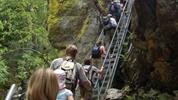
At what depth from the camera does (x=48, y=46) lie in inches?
910

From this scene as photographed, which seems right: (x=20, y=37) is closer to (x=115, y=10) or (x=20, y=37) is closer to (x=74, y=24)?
(x=74, y=24)

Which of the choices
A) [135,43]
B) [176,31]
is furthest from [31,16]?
[176,31]

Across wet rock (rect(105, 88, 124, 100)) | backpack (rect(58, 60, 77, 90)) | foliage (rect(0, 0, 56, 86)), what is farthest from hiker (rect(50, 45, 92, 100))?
foliage (rect(0, 0, 56, 86))

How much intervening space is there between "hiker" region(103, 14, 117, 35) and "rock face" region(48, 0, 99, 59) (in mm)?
1717

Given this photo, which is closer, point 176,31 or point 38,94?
point 38,94

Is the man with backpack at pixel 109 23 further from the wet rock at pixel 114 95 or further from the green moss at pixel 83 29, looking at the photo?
the wet rock at pixel 114 95

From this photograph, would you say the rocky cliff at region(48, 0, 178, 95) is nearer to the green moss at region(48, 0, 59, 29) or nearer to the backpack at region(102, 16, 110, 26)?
the backpack at region(102, 16, 110, 26)

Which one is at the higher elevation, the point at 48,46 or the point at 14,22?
the point at 14,22

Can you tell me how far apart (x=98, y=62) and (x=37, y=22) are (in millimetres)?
10918

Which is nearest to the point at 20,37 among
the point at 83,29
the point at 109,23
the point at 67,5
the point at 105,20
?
the point at 67,5

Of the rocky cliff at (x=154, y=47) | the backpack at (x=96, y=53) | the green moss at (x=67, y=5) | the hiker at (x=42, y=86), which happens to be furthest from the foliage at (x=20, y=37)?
the hiker at (x=42, y=86)

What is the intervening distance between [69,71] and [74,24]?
14189mm

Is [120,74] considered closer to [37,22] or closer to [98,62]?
[98,62]

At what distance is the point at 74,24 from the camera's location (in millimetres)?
20281
